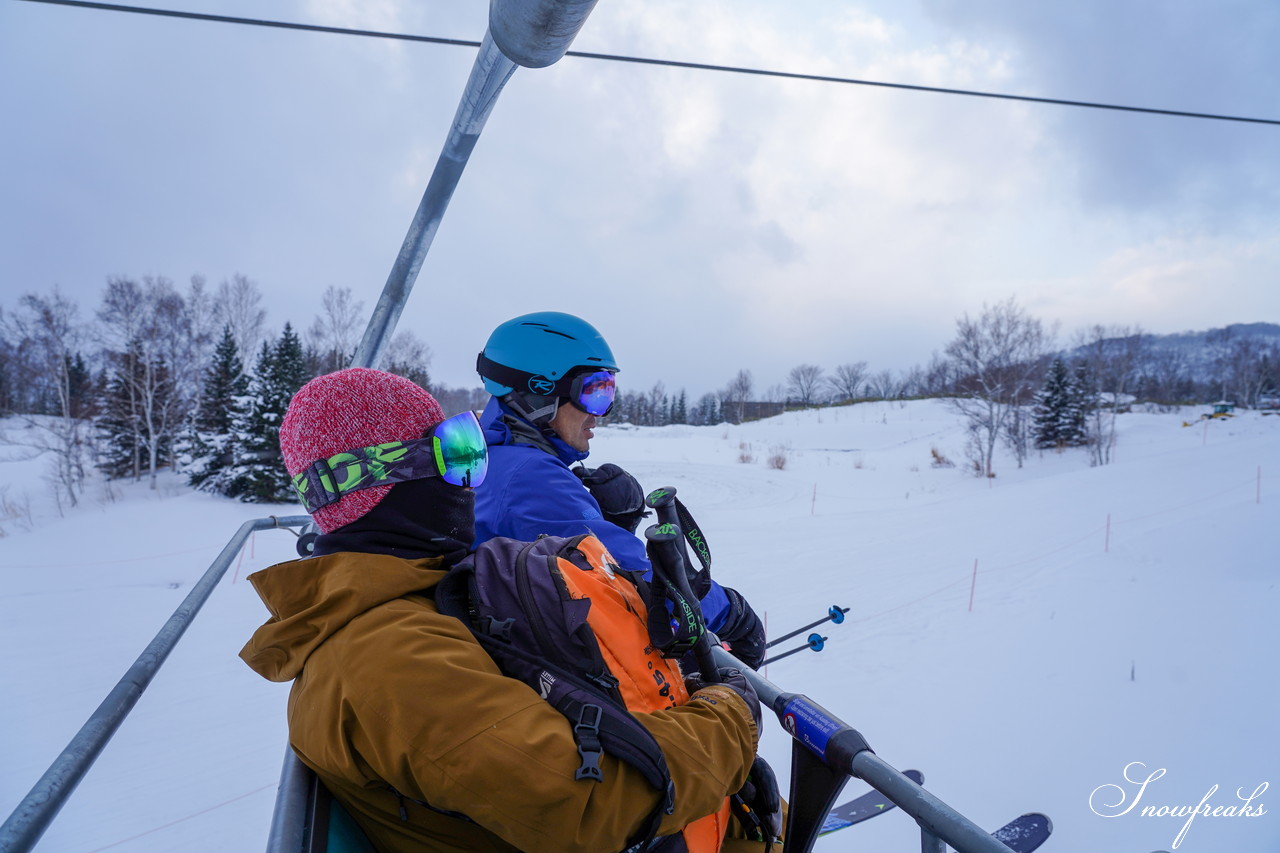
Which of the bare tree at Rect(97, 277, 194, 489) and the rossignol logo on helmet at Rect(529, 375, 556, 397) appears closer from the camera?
the rossignol logo on helmet at Rect(529, 375, 556, 397)

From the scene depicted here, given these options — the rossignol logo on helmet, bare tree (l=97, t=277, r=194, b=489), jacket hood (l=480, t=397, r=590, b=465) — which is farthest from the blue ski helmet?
bare tree (l=97, t=277, r=194, b=489)

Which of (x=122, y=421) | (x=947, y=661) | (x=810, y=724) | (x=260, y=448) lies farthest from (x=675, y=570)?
(x=122, y=421)

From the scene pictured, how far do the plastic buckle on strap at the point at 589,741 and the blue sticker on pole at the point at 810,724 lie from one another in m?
0.76

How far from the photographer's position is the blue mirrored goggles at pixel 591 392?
8.12 ft

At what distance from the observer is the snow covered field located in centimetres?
416

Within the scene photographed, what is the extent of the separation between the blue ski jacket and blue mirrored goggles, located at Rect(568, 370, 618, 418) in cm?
35

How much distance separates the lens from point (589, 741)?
106 cm

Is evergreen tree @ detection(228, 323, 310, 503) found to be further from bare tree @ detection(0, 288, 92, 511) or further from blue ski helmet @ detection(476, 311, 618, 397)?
blue ski helmet @ detection(476, 311, 618, 397)

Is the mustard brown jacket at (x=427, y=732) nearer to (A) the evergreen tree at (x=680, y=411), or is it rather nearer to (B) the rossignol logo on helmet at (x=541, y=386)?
(B) the rossignol logo on helmet at (x=541, y=386)

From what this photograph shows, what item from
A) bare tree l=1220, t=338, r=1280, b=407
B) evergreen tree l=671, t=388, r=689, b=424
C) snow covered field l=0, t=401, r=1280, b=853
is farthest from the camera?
evergreen tree l=671, t=388, r=689, b=424

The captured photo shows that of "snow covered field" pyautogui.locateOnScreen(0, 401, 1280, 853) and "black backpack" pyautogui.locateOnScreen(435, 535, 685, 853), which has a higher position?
"black backpack" pyautogui.locateOnScreen(435, 535, 685, 853)

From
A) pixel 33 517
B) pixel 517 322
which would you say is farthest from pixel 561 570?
pixel 33 517

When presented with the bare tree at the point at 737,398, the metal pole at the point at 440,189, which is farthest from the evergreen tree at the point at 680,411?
the metal pole at the point at 440,189

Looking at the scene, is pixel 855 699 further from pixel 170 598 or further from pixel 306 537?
pixel 170 598
